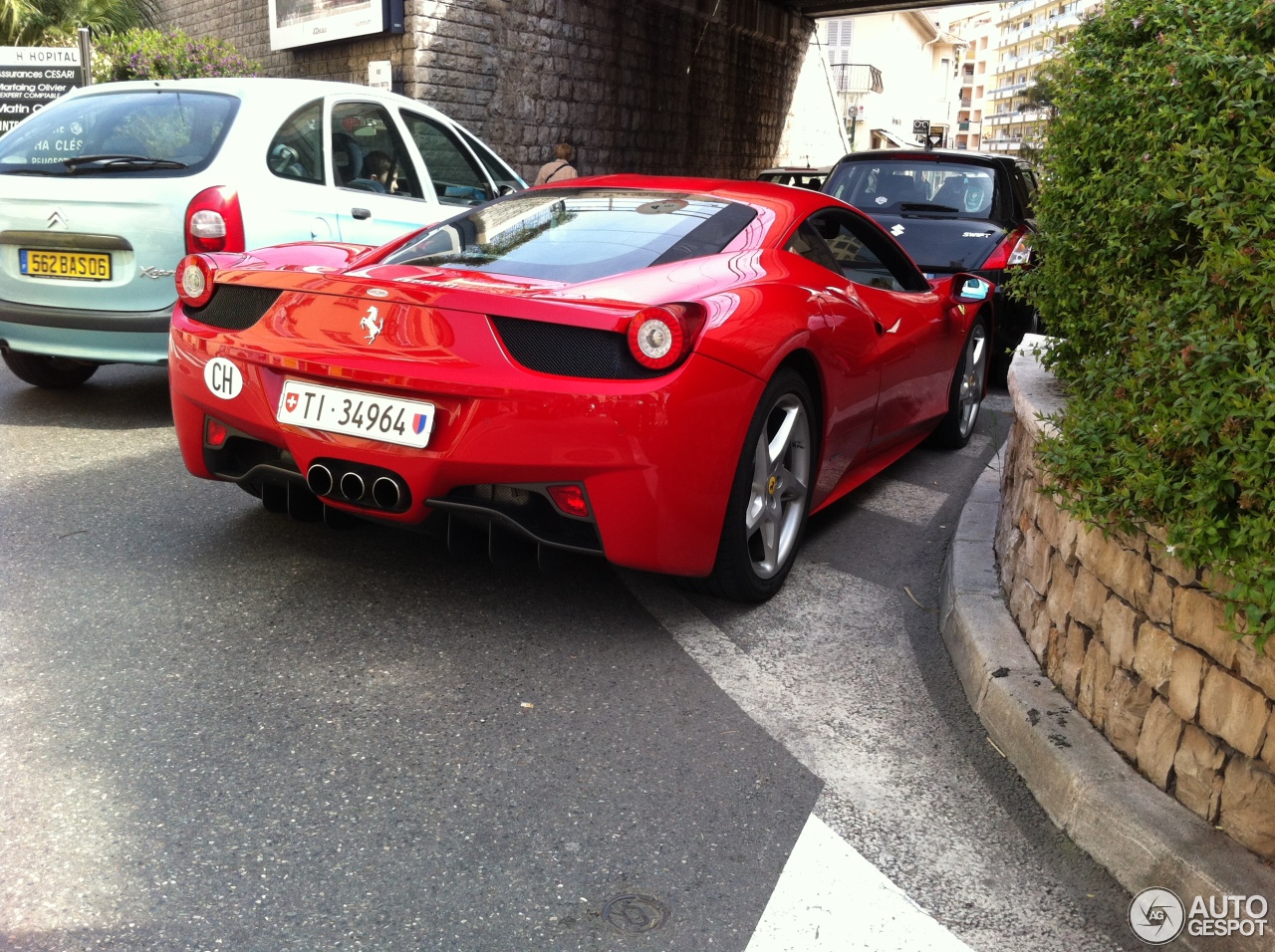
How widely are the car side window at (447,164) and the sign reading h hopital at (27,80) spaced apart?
8420 millimetres

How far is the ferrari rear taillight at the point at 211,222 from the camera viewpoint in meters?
5.50

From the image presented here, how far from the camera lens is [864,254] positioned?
4926mm

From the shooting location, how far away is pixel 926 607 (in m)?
4.01

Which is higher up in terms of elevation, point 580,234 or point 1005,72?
point 1005,72

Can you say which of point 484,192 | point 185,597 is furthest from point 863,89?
point 185,597

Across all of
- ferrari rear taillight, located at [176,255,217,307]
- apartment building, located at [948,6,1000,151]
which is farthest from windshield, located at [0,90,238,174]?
apartment building, located at [948,6,1000,151]

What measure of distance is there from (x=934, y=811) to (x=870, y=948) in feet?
1.84

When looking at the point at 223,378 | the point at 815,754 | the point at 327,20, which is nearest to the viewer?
the point at 815,754

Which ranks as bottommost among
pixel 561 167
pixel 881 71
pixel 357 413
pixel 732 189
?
pixel 357 413

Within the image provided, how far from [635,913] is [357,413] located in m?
1.65

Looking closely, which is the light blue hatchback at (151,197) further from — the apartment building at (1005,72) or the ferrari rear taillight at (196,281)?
the apartment building at (1005,72)

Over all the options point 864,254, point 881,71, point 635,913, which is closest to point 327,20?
point 864,254

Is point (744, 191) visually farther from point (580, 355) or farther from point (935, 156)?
point (935, 156)

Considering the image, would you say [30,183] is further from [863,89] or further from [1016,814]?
[863,89]
